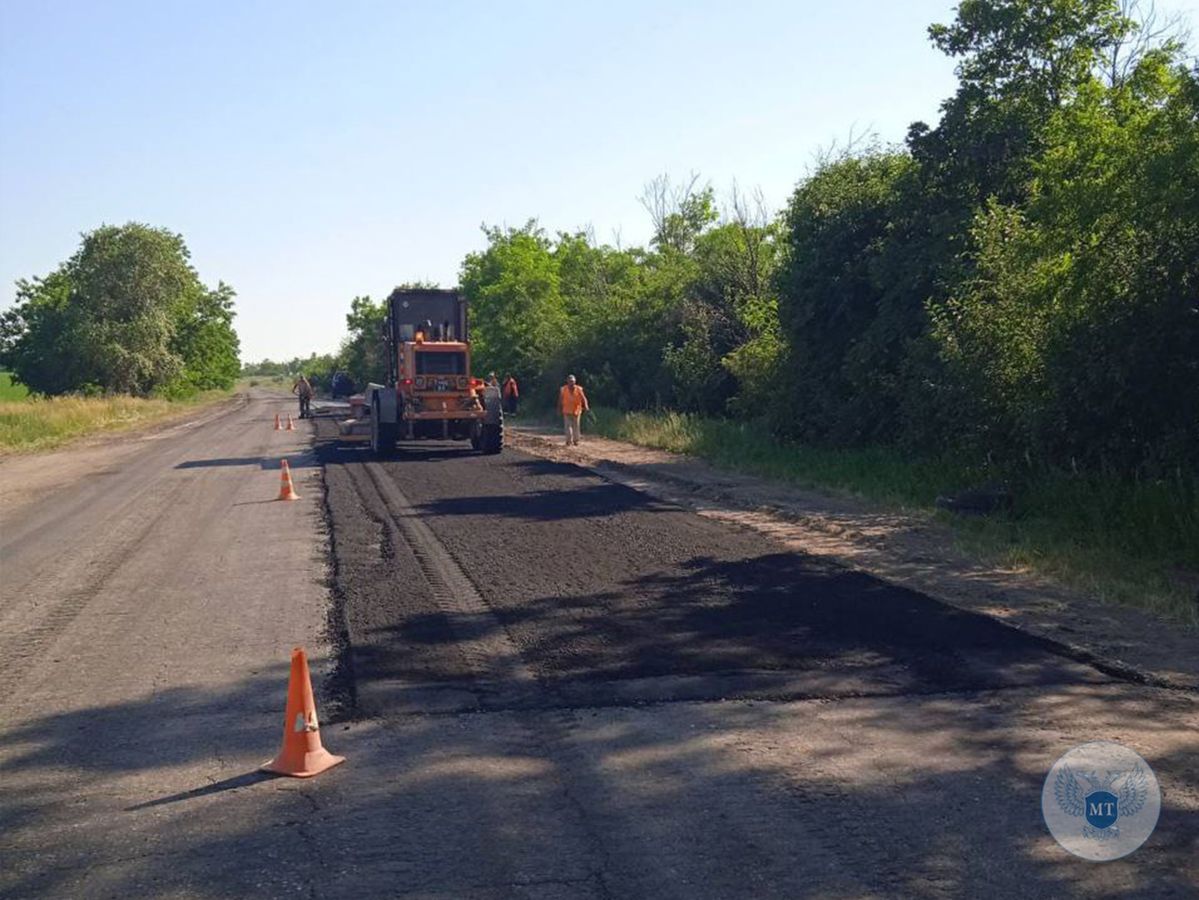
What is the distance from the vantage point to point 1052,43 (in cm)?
1994

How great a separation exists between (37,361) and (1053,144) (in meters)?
75.7

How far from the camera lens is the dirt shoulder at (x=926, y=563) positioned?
816 centimetres

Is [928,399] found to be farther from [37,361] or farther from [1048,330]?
[37,361]

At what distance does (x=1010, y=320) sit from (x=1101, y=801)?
11396 millimetres

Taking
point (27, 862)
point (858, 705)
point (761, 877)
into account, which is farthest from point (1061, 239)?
point (27, 862)

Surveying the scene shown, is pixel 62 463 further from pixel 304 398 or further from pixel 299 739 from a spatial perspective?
pixel 299 739

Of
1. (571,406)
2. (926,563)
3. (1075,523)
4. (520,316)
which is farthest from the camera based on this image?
(520,316)

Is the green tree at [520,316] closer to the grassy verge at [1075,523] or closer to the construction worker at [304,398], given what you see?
the construction worker at [304,398]

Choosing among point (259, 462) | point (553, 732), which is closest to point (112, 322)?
point (259, 462)

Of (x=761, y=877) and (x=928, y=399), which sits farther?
(x=928, y=399)

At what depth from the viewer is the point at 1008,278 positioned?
1639cm

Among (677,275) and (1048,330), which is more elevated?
(677,275)

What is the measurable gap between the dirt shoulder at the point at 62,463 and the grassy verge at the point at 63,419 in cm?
101

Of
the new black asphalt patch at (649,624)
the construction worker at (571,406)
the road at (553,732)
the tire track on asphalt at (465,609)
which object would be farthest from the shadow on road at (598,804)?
the construction worker at (571,406)
